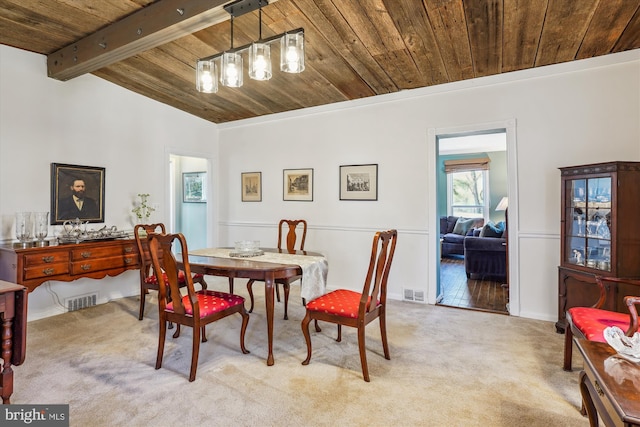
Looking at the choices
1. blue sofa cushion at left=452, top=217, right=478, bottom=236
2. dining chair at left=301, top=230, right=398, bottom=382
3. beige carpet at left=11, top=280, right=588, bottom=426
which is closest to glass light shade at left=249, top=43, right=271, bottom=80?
dining chair at left=301, top=230, right=398, bottom=382

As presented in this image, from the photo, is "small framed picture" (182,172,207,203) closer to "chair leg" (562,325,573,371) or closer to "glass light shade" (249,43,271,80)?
"glass light shade" (249,43,271,80)

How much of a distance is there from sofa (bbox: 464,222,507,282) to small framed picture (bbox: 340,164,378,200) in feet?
6.85

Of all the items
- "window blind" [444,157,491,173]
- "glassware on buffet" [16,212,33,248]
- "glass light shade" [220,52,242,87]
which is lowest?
"glassware on buffet" [16,212,33,248]

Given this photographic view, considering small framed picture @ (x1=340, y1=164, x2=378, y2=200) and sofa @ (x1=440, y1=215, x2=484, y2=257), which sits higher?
small framed picture @ (x1=340, y1=164, x2=378, y2=200)

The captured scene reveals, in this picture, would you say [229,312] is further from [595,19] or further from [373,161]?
[595,19]

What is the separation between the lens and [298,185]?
4.78m

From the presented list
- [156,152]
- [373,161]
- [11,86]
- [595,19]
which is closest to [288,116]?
[373,161]

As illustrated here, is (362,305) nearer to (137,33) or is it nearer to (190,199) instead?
(137,33)

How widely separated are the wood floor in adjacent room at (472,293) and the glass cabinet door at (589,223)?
1.00 meters

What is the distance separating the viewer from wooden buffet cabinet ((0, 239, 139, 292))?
2.83 metres

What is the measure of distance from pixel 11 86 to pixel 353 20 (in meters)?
3.38

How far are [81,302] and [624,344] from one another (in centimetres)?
467

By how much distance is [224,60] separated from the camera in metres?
2.33

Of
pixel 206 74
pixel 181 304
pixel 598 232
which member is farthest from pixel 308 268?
pixel 598 232
